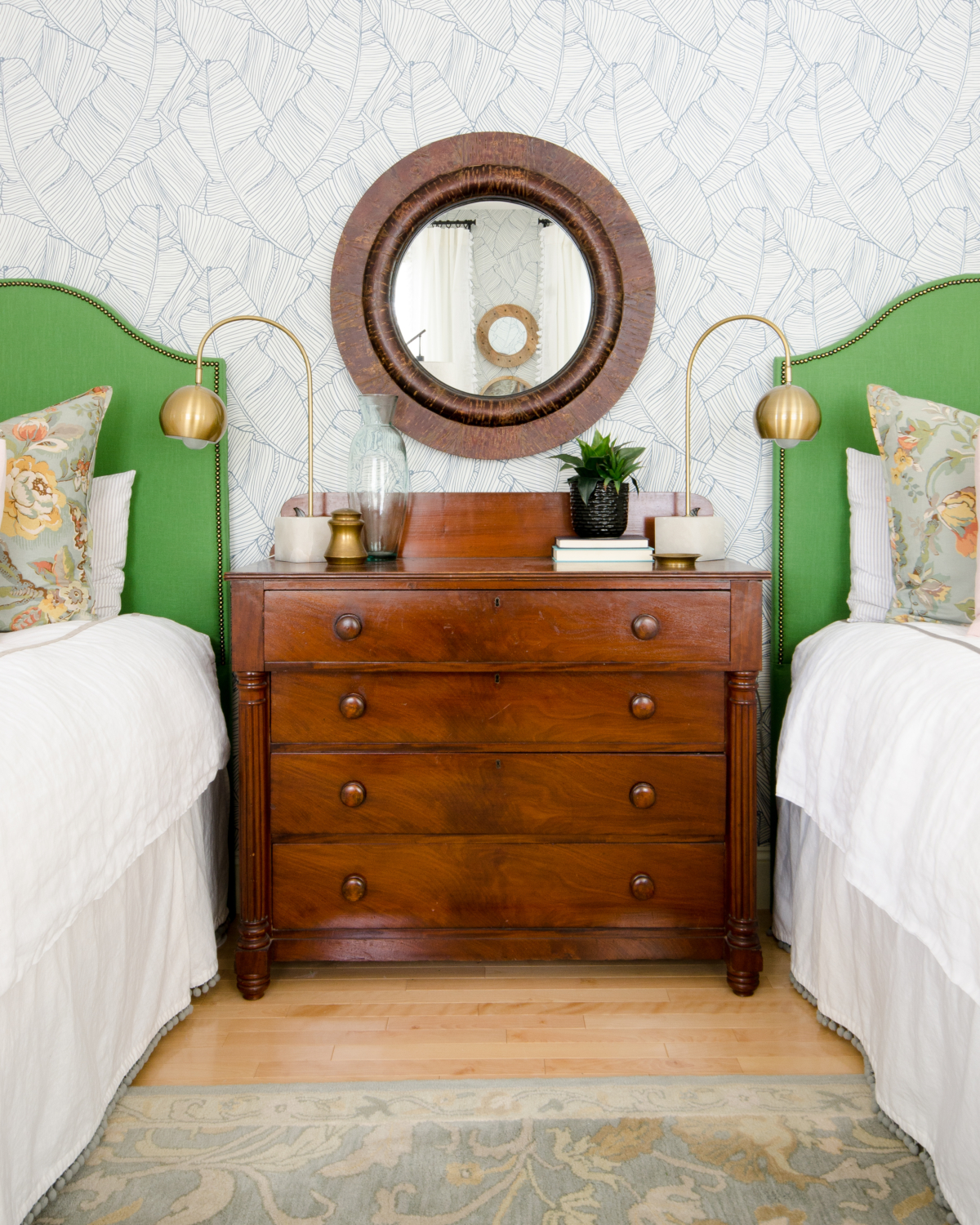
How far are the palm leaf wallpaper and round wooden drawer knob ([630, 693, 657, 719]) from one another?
0.71 meters

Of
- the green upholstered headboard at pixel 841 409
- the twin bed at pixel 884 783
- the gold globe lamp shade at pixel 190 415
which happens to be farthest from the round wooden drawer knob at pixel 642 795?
the gold globe lamp shade at pixel 190 415

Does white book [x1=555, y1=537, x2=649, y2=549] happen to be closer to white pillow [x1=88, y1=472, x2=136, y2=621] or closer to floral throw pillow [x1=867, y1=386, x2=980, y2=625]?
floral throw pillow [x1=867, y1=386, x2=980, y2=625]

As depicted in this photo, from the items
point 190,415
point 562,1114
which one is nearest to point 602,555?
point 190,415

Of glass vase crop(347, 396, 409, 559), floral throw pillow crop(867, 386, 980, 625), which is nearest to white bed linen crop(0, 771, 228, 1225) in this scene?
glass vase crop(347, 396, 409, 559)

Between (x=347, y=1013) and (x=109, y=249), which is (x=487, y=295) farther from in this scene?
(x=347, y=1013)

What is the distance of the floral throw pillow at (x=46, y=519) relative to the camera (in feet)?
5.54

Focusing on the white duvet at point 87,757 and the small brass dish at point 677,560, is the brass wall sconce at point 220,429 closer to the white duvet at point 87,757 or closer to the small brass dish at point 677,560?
the white duvet at point 87,757

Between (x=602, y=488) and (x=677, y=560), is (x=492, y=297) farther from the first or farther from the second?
(x=677, y=560)

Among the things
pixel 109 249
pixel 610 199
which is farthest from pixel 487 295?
pixel 109 249

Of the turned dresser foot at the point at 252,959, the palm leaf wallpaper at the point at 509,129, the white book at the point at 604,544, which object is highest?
the palm leaf wallpaper at the point at 509,129

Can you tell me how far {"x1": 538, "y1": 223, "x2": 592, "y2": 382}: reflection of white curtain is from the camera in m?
2.09

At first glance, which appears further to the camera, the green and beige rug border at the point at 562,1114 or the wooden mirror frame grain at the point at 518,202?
the wooden mirror frame grain at the point at 518,202

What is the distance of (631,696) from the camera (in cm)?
170

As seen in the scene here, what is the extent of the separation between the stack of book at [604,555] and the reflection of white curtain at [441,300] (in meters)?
0.56
